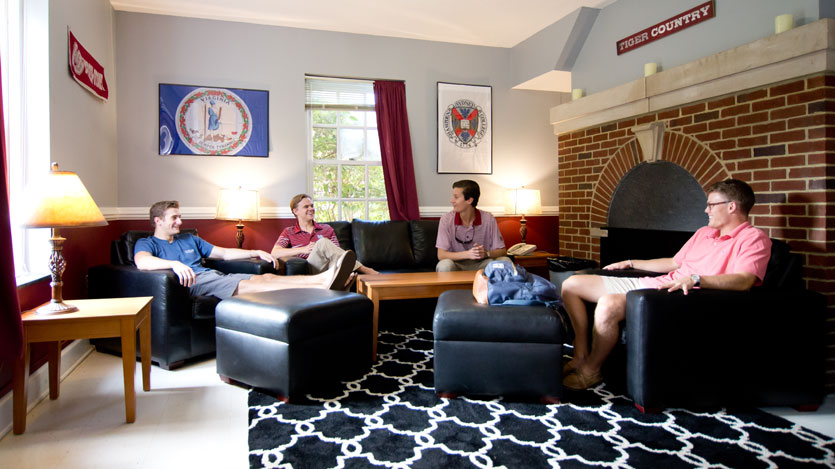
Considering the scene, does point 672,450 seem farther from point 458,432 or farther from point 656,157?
point 656,157

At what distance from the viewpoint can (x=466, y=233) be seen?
425cm

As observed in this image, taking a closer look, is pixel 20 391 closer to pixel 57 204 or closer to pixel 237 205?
pixel 57 204

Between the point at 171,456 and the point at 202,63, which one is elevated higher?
the point at 202,63

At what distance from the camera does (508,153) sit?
5492mm

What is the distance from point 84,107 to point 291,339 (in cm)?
243

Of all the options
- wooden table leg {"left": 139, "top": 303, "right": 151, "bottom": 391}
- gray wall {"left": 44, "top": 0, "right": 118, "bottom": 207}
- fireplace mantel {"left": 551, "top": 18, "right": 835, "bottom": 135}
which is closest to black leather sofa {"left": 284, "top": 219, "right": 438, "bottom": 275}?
fireplace mantel {"left": 551, "top": 18, "right": 835, "bottom": 135}

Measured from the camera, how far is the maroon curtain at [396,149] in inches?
199

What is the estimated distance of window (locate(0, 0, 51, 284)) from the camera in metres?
2.73

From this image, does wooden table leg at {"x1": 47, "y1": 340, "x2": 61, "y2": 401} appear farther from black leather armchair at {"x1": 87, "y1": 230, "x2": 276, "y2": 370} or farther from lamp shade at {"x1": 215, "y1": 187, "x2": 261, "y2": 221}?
lamp shade at {"x1": 215, "y1": 187, "x2": 261, "y2": 221}

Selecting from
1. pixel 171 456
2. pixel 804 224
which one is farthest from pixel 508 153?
pixel 171 456

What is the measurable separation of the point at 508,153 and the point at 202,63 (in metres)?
3.07

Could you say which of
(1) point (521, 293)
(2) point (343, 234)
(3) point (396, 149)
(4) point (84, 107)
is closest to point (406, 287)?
(1) point (521, 293)

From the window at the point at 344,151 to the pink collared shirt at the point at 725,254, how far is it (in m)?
3.05

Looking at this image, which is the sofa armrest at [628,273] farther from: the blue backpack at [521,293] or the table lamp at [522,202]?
the table lamp at [522,202]
